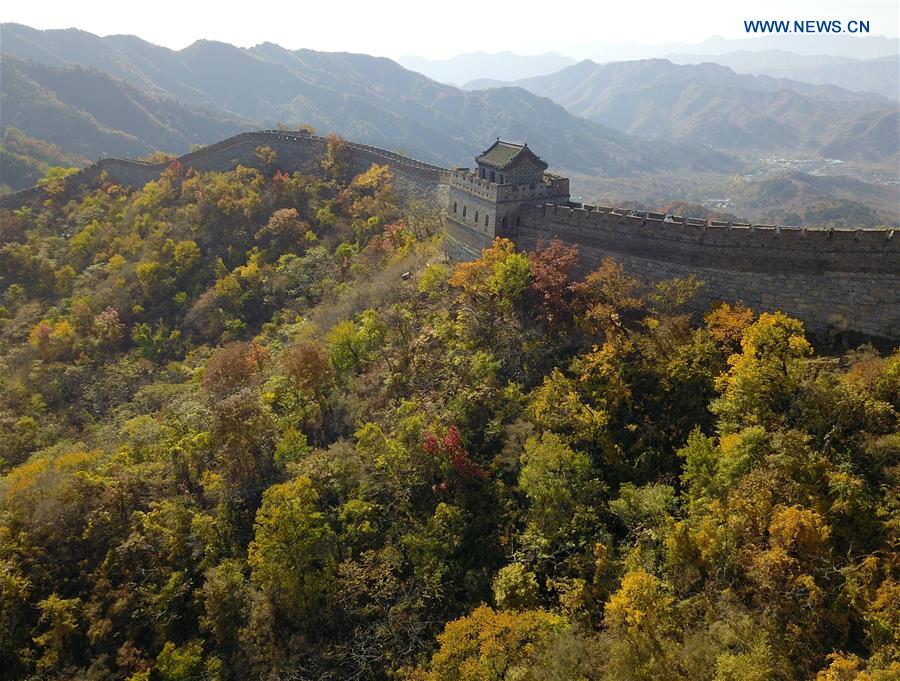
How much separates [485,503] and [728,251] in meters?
17.6

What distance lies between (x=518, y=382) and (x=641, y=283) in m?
9.11

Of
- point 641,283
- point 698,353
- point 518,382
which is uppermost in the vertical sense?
point 641,283

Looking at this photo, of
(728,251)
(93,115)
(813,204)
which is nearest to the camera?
(728,251)

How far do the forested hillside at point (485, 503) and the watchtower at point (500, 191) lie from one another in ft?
8.45

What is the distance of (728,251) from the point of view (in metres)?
28.6

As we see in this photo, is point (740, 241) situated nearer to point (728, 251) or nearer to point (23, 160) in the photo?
point (728, 251)

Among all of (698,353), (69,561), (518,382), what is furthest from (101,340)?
(698,353)

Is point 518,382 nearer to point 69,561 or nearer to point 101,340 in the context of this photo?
point 69,561

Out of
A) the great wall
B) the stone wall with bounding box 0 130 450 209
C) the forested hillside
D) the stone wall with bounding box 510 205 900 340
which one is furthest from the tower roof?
the stone wall with bounding box 0 130 450 209

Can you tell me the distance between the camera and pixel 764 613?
16781mm

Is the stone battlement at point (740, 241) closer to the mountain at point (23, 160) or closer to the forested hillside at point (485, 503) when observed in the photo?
the forested hillside at point (485, 503)

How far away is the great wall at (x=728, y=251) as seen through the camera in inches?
990

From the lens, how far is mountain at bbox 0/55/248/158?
13825cm

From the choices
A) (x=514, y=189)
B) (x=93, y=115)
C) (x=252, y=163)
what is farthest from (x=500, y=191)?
(x=93, y=115)
